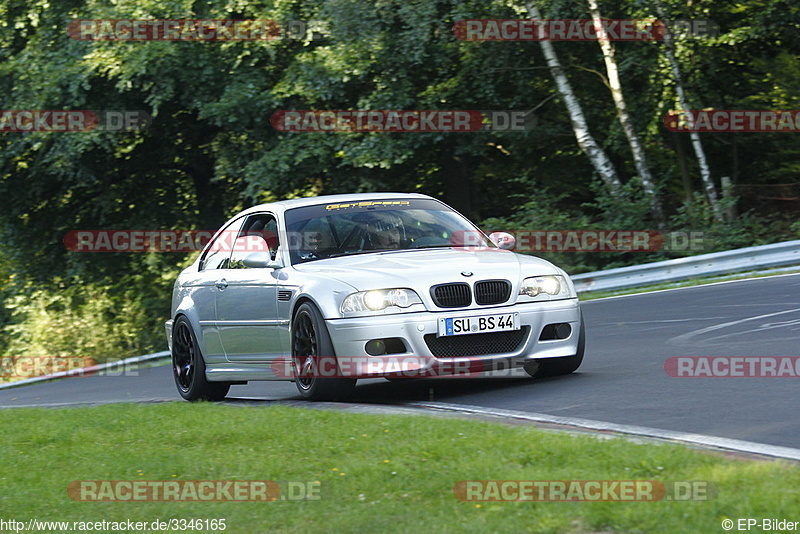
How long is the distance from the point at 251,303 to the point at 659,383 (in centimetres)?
331

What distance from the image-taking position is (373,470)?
6.12 meters

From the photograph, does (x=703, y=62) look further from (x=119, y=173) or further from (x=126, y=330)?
(x=126, y=330)

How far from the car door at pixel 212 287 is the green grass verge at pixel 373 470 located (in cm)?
184

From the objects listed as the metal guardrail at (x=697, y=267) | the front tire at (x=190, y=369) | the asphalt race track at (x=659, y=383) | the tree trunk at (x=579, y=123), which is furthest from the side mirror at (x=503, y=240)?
the tree trunk at (x=579, y=123)

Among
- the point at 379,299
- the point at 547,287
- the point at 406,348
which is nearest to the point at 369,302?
the point at 379,299

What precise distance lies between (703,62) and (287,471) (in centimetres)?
2001

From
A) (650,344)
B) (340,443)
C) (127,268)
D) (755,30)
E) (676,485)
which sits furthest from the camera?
(127,268)

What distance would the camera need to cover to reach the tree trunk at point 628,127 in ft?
79.7

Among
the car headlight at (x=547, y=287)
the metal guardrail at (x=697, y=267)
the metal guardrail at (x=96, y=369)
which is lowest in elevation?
the metal guardrail at (x=96, y=369)

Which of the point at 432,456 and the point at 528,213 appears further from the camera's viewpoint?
the point at 528,213

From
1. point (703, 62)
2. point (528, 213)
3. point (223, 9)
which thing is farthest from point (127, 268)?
point (703, 62)

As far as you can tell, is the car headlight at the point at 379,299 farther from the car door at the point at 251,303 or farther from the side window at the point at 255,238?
the side window at the point at 255,238

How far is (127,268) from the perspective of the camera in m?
33.6

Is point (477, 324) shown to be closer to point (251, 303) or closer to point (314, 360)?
point (314, 360)
